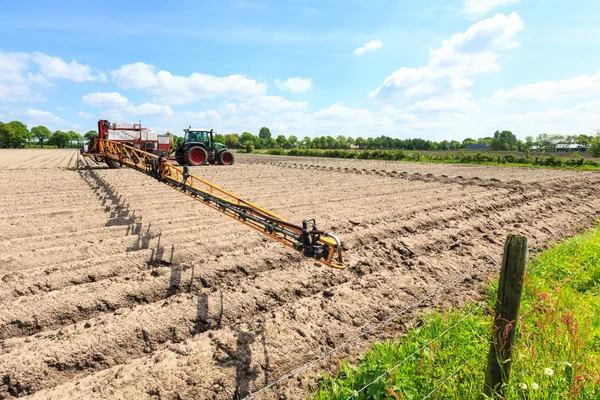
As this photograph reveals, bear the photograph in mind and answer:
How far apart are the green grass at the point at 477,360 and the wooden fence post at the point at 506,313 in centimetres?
10

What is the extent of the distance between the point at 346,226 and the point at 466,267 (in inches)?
91.2

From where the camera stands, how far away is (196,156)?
55.8ft

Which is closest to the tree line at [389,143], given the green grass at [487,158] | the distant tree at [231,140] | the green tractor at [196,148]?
the distant tree at [231,140]

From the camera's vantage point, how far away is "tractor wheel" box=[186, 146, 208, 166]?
16.7m

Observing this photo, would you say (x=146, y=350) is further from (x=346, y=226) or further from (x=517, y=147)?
(x=517, y=147)

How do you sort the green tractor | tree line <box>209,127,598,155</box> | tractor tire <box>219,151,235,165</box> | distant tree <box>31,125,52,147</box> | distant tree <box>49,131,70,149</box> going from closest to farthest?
the green tractor
tractor tire <box>219,151,235,165</box>
tree line <box>209,127,598,155</box>
distant tree <box>49,131,70,149</box>
distant tree <box>31,125,52,147</box>

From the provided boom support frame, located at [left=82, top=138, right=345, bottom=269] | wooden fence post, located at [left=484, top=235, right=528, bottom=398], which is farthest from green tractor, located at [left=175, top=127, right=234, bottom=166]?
wooden fence post, located at [left=484, top=235, right=528, bottom=398]

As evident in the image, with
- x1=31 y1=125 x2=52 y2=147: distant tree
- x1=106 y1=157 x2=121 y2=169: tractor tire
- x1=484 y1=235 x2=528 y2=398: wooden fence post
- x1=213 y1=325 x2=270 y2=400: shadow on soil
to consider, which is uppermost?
x1=31 y1=125 x2=52 y2=147: distant tree

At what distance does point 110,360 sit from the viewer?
3.12m

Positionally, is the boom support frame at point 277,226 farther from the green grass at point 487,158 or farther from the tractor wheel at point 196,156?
the green grass at point 487,158

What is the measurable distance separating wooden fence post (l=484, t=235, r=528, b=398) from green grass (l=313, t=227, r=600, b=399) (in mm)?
98

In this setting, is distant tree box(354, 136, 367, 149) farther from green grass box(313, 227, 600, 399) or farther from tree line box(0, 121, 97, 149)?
green grass box(313, 227, 600, 399)

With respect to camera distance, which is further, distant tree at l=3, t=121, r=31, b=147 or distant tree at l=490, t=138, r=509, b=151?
distant tree at l=3, t=121, r=31, b=147

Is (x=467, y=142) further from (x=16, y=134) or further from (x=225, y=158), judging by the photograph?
(x=16, y=134)
